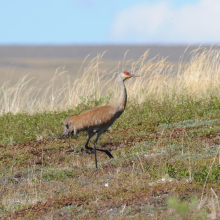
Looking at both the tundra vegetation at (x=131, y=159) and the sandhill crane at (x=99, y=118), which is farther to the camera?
the sandhill crane at (x=99, y=118)

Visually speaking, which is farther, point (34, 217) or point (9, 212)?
point (9, 212)

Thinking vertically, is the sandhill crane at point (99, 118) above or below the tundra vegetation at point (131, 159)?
above

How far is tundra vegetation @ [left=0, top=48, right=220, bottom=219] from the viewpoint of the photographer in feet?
15.4

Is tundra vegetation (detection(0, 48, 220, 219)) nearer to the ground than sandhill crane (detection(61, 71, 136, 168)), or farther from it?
nearer to the ground

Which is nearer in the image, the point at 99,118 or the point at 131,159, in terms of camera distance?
the point at 131,159

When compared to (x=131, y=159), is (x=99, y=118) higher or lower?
higher

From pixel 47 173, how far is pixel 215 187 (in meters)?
3.03

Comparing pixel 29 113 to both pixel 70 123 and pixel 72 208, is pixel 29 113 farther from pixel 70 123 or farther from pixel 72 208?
pixel 72 208

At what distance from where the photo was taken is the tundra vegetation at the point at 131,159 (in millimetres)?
4688

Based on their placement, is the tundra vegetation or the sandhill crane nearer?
the tundra vegetation

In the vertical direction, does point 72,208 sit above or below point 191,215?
below

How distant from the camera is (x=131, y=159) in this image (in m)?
6.93

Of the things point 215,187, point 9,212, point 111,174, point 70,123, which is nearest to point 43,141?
point 70,123

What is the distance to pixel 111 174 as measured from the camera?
6297 mm
